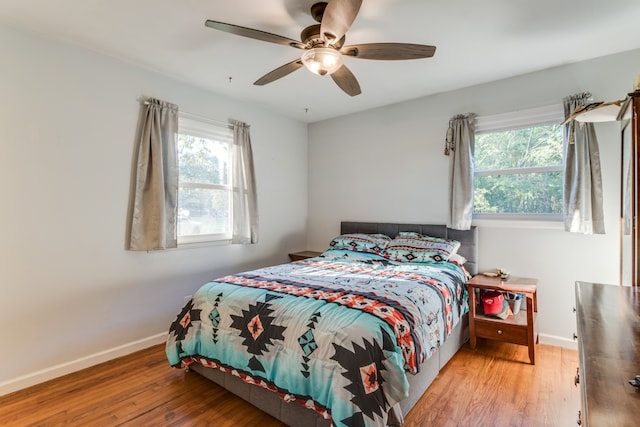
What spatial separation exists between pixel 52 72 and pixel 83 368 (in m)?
2.37

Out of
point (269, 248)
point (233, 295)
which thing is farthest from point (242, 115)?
point (233, 295)

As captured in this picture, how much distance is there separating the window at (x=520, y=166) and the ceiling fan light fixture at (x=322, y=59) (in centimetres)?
202

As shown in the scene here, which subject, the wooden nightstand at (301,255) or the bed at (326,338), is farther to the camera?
the wooden nightstand at (301,255)

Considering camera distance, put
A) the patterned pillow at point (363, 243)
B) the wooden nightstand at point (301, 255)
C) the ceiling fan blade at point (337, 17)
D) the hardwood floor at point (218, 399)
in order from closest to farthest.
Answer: the ceiling fan blade at point (337, 17) → the hardwood floor at point (218, 399) → the patterned pillow at point (363, 243) → the wooden nightstand at point (301, 255)

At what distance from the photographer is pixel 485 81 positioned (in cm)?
323

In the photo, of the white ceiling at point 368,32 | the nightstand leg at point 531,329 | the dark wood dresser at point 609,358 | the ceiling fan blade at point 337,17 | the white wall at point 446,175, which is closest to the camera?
the dark wood dresser at point 609,358

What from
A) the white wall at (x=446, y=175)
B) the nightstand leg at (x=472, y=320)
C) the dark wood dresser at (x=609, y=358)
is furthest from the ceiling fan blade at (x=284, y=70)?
the nightstand leg at (x=472, y=320)

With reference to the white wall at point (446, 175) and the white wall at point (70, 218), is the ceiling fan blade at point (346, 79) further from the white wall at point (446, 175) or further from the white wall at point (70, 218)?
the white wall at point (70, 218)

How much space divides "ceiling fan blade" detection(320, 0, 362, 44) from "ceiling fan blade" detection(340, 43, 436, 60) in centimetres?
20

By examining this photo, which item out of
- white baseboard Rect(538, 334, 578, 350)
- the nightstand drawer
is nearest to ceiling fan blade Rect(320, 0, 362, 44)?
the nightstand drawer

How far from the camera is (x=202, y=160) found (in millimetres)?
3488

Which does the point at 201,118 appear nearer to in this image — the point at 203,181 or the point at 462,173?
the point at 203,181

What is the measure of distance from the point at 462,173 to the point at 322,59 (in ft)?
6.80

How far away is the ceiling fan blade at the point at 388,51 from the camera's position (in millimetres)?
1963
